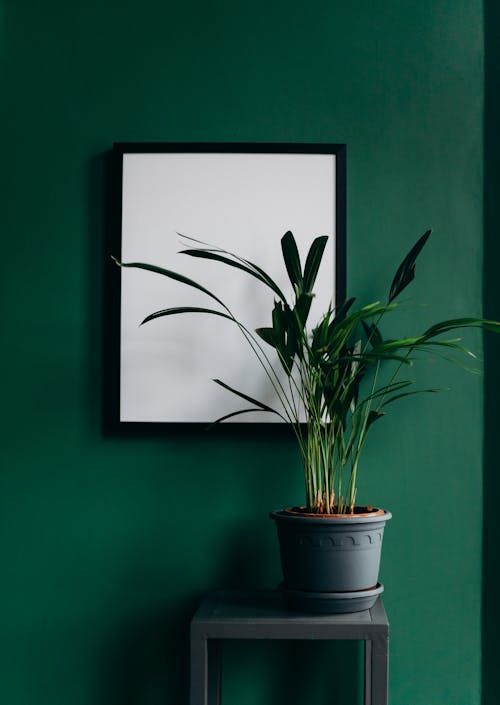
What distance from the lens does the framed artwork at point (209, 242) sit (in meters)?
1.73

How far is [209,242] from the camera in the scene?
1.74 meters

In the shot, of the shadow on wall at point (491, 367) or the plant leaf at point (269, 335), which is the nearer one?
the plant leaf at point (269, 335)

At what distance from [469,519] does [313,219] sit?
79 cm

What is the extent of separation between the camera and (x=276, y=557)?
1.74 meters

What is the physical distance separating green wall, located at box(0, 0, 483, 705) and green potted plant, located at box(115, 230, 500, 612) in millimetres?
123

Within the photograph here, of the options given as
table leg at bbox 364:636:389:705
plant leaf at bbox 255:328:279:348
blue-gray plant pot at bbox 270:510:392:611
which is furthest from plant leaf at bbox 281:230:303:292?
table leg at bbox 364:636:389:705

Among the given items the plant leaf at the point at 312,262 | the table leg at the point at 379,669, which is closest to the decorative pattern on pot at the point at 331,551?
the table leg at the point at 379,669

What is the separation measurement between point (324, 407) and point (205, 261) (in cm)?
46

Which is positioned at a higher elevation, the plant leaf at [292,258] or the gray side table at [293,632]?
the plant leaf at [292,258]

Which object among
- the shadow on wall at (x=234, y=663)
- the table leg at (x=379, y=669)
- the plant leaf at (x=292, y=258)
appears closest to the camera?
the table leg at (x=379, y=669)

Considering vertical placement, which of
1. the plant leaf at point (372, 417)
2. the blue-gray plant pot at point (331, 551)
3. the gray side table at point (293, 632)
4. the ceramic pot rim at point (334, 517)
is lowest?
the gray side table at point (293, 632)

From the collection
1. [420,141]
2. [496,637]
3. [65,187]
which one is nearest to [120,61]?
[65,187]

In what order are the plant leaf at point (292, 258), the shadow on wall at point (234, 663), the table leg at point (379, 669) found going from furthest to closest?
1. the shadow on wall at point (234, 663)
2. the plant leaf at point (292, 258)
3. the table leg at point (379, 669)

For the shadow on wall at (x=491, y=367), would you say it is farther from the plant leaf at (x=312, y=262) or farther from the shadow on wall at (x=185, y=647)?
the plant leaf at (x=312, y=262)
